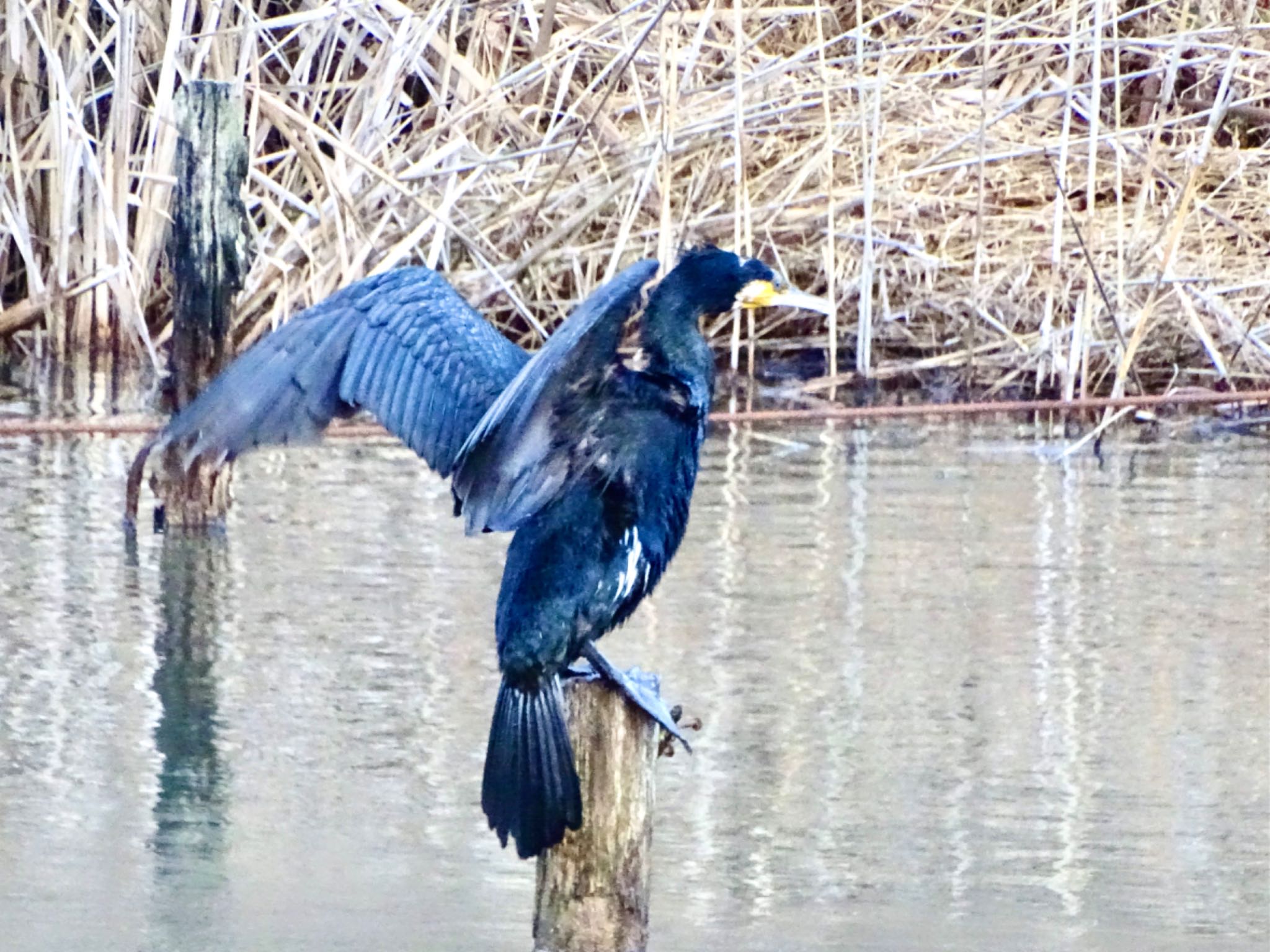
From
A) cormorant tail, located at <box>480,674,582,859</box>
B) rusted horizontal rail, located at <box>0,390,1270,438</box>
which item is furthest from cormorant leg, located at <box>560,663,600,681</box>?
rusted horizontal rail, located at <box>0,390,1270,438</box>

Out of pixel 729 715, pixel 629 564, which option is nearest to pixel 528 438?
pixel 629 564

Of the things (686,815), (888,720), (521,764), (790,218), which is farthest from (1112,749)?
(790,218)

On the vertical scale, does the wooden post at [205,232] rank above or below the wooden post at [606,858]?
above

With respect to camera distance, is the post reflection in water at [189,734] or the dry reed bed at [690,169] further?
the dry reed bed at [690,169]

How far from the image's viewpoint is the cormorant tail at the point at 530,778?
2547 millimetres

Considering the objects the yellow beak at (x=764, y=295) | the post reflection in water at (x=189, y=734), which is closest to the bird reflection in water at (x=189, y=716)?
the post reflection in water at (x=189, y=734)

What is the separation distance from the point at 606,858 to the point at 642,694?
7.9 inches

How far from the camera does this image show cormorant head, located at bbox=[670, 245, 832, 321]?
113 inches

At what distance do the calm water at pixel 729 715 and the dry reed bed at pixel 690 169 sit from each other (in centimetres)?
102

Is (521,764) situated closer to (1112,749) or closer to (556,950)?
(556,950)

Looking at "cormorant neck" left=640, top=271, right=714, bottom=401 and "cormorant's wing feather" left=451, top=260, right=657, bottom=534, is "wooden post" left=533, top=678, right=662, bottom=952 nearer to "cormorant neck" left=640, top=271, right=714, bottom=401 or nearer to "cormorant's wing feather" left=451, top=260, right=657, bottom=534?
"cormorant's wing feather" left=451, top=260, right=657, bottom=534

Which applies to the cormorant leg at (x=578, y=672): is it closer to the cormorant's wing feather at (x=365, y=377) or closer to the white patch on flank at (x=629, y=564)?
the white patch on flank at (x=629, y=564)

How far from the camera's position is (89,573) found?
15.7 feet

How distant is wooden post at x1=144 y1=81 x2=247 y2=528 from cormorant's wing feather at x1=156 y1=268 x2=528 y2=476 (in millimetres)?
1443
